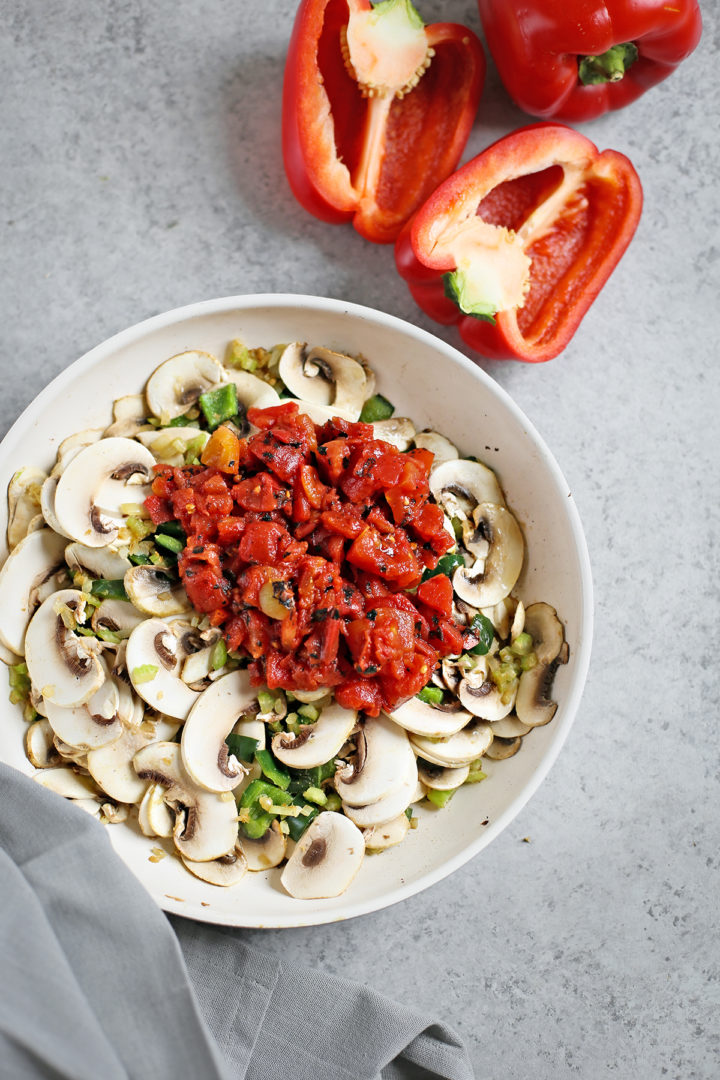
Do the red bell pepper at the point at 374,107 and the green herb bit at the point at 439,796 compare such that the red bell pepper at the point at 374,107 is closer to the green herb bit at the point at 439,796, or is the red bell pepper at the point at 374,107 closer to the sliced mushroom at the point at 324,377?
the sliced mushroom at the point at 324,377

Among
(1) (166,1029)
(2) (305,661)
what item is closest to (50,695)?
(2) (305,661)

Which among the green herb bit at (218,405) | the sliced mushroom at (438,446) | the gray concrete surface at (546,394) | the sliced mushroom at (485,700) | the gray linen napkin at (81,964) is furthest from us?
the gray concrete surface at (546,394)

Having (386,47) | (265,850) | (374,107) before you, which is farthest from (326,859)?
(386,47)

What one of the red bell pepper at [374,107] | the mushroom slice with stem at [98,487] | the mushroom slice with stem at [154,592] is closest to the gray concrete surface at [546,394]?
the red bell pepper at [374,107]

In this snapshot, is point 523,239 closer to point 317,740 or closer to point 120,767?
point 317,740

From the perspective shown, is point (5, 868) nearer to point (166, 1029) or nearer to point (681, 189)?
point (166, 1029)

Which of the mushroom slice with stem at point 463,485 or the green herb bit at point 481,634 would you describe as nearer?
the green herb bit at point 481,634
